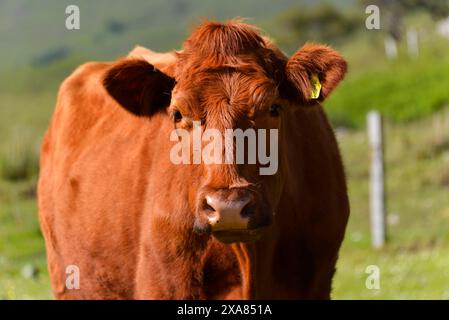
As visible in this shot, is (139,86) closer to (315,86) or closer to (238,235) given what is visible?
(315,86)

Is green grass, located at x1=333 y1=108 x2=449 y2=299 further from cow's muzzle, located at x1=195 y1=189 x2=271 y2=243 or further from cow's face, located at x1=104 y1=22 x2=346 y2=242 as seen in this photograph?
cow's muzzle, located at x1=195 y1=189 x2=271 y2=243

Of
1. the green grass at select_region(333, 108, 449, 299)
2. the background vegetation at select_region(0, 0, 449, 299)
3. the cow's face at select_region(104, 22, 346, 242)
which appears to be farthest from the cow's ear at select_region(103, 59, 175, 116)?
the green grass at select_region(333, 108, 449, 299)

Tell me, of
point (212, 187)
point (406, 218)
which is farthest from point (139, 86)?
point (406, 218)

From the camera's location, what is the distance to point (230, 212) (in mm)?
4941

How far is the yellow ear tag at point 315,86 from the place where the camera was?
594cm

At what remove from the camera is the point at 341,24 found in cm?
5681

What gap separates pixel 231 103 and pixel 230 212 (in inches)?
29.3

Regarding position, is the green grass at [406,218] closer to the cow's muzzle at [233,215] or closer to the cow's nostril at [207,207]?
the cow's muzzle at [233,215]

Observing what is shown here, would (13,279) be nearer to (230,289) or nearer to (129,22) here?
(230,289)

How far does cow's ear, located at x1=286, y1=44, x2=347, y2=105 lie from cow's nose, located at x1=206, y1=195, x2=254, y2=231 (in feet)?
3.67

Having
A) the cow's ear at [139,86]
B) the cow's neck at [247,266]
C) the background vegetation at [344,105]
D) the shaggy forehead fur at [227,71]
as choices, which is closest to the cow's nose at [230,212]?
the shaggy forehead fur at [227,71]

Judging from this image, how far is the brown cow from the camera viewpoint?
5395 millimetres

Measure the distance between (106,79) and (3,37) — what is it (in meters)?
42.3
